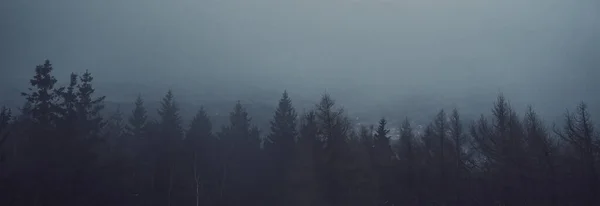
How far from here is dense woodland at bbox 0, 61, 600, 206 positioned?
27.1 meters

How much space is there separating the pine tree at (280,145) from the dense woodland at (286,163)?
0.10 metres

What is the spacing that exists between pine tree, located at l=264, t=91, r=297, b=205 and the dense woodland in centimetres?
10

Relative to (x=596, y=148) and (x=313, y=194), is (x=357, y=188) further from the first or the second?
(x=596, y=148)

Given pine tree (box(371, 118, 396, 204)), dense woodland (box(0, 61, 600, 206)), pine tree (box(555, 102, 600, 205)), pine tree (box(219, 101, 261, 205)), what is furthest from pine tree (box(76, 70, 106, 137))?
pine tree (box(555, 102, 600, 205))

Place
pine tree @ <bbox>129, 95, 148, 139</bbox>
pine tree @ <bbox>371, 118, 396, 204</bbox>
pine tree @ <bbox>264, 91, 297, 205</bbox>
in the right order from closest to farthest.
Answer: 1. pine tree @ <bbox>264, 91, 297, 205</bbox>
2. pine tree @ <bbox>371, 118, 396, 204</bbox>
3. pine tree @ <bbox>129, 95, 148, 139</bbox>

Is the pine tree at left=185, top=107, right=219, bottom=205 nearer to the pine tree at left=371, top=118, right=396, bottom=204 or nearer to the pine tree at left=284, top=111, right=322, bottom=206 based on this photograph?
the pine tree at left=284, top=111, right=322, bottom=206

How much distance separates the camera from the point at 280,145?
1420 inches

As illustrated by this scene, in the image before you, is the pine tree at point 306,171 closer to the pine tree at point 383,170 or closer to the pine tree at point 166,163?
the pine tree at point 383,170

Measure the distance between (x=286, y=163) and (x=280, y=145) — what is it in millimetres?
2258

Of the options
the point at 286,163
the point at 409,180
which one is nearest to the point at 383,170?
the point at 409,180


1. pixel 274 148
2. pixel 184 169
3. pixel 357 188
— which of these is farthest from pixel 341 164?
pixel 184 169

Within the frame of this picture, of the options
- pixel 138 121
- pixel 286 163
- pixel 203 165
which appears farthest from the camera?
pixel 138 121

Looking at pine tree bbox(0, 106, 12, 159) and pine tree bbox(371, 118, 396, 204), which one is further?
pine tree bbox(371, 118, 396, 204)

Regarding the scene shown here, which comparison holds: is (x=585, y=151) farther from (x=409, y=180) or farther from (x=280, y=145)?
(x=280, y=145)
